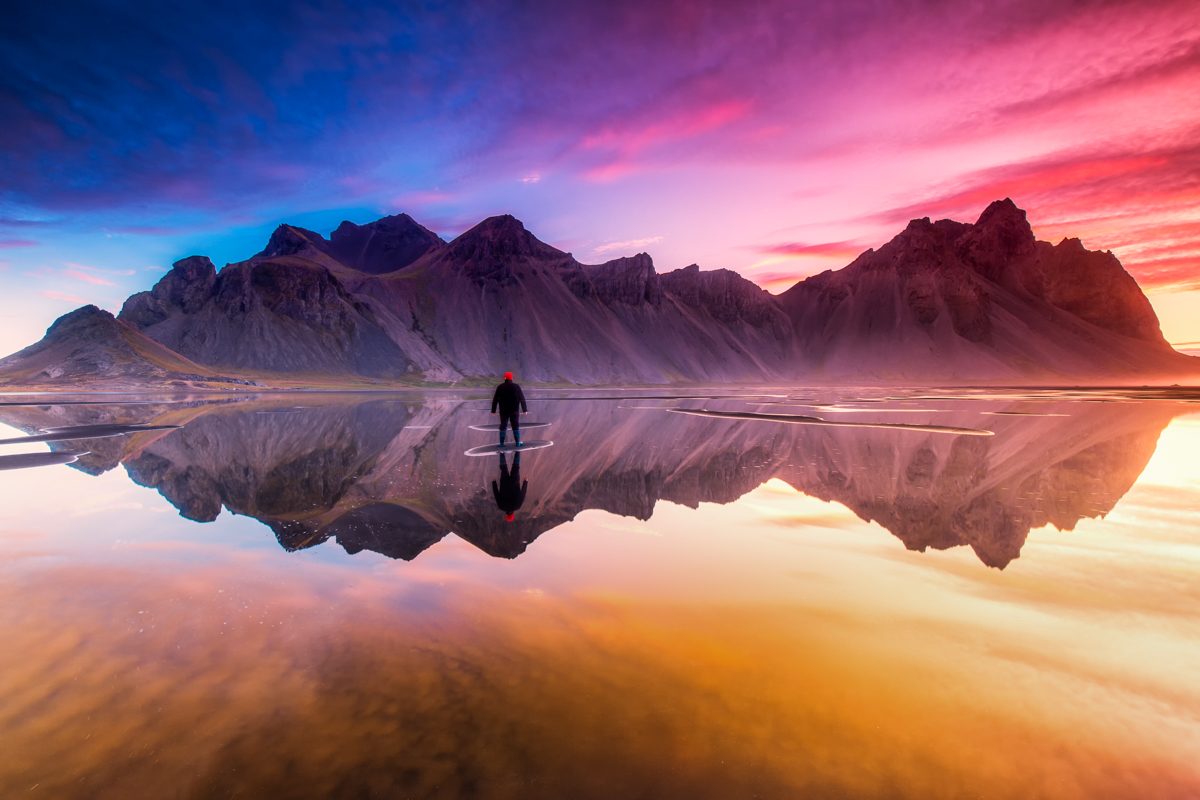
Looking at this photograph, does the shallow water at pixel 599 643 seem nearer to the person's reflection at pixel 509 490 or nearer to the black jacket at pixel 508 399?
the person's reflection at pixel 509 490

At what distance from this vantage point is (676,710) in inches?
153

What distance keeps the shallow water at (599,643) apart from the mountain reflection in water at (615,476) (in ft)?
0.54

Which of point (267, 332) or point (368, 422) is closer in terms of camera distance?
point (368, 422)

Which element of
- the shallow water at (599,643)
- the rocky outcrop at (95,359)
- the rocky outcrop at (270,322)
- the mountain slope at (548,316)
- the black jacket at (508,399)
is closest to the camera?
the shallow water at (599,643)

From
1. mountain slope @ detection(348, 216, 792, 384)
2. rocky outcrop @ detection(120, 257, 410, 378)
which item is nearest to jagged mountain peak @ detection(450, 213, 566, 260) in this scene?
mountain slope @ detection(348, 216, 792, 384)

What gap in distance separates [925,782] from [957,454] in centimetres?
1569

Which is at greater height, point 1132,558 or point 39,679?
point 39,679

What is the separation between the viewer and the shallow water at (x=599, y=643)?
10.9ft

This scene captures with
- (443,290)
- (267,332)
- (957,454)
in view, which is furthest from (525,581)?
(443,290)

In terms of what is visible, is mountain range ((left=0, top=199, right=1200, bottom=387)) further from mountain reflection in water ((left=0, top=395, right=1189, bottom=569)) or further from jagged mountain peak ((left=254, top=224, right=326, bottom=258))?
mountain reflection in water ((left=0, top=395, right=1189, bottom=569))

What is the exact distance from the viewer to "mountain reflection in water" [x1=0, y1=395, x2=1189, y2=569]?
9.00 meters

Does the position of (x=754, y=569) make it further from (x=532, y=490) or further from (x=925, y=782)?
(x=532, y=490)

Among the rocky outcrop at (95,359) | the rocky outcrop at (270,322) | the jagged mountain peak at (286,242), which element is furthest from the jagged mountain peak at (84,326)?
the jagged mountain peak at (286,242)

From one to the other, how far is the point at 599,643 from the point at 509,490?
712 centimetres
